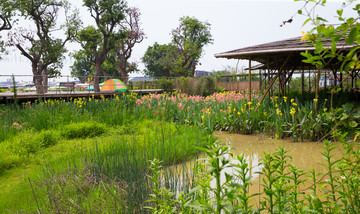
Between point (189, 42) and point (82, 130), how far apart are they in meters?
29.1

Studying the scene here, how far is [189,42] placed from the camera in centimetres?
3441

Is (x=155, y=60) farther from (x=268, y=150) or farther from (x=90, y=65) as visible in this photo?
(x=268, y=150)

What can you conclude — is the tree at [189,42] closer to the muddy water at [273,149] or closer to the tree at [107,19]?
the tree at [107,19]

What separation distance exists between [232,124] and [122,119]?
307cm

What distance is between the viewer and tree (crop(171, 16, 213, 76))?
34.7 metres

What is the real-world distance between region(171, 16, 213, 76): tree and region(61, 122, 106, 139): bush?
28.3 m

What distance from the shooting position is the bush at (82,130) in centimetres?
666

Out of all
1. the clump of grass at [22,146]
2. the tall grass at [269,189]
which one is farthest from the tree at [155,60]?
the tall grass at [269,189]

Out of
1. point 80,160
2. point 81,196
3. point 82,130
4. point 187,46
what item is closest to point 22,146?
point 82,130

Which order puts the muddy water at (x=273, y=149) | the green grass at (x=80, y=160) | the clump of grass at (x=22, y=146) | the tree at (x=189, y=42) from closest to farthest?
1. the green grass at (x=80, y=160)
2. the clump of grass at (x=22, y=146)
3. the muddy water at (x=273, y=149)
4. the tree at (x=189, y=42)

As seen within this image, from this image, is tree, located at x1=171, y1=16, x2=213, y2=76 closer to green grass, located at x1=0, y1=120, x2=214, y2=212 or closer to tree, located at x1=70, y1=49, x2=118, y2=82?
tree, located at x1=70, y1=49, x2=118, y2=82

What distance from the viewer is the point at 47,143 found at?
596cm

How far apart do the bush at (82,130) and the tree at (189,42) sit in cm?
2834

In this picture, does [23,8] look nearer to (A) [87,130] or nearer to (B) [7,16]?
(B) [7,16]
